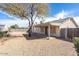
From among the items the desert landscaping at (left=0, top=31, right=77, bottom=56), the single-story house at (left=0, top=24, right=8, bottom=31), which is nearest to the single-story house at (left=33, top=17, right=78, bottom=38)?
the desert landscaping at (left=0, top=31, right=77, bottom=56)

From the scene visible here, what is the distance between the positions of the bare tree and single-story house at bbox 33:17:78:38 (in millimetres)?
338

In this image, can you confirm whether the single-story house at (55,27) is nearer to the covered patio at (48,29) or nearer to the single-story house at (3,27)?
the covered patio at (48,29)

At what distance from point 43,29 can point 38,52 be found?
3.46ft

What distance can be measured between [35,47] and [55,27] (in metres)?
0.98

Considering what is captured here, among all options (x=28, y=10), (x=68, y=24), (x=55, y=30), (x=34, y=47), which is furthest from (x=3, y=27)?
(x=68, y=24)

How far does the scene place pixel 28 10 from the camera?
775 cm

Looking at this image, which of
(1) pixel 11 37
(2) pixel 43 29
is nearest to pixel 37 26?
(2) pixel 43 29

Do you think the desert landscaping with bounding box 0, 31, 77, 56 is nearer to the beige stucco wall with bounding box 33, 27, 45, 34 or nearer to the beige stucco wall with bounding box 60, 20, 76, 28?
the beige stucco wall with bounding box 33, 27, 45, 34

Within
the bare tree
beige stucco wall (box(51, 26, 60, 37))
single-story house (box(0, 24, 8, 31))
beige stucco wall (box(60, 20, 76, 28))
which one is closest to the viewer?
single-story house (box(0, 24, 8, 31))

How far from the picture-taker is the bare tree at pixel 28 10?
297 inches

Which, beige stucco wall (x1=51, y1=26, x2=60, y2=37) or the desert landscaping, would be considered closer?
the desert landscaping

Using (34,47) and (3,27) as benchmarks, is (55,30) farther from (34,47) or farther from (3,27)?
(3,27)

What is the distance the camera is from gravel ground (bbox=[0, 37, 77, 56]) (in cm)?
741

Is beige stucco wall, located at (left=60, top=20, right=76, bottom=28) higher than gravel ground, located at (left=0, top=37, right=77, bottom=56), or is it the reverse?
beige stucco wall, located at (left=60, top=20, right=76, bottom=28)
